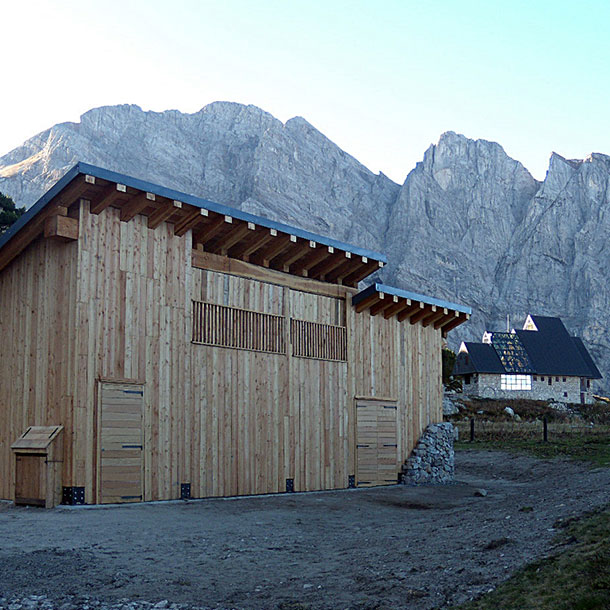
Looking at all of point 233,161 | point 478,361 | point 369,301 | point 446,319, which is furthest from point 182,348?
point 233,161

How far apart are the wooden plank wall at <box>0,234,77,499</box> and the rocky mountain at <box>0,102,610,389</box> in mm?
85912

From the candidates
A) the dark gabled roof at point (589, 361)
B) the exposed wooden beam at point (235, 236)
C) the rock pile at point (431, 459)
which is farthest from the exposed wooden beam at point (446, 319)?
the dark gabled roof at point (589, 361)

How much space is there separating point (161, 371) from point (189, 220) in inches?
110

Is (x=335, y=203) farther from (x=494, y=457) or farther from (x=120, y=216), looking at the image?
Result: (x=120, y=216)

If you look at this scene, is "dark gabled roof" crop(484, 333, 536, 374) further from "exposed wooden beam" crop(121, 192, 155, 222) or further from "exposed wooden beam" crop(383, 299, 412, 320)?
"exposed wooden beam" crop(121, 192, 155, 222)

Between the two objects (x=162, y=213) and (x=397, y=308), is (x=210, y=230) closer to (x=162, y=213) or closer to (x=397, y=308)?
(x=162, y=213)

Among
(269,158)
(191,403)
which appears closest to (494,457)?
(191,403)

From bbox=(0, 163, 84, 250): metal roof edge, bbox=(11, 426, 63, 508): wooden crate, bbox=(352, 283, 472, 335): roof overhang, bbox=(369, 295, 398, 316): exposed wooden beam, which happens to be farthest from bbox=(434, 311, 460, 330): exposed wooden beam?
bbox=(11, 426, 63, 508): wooden crate

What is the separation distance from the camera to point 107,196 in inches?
472

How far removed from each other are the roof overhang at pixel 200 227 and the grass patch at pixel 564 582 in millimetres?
8404

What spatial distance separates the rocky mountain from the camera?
102 meters

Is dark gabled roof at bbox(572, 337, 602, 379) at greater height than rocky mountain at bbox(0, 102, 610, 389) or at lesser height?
lesser

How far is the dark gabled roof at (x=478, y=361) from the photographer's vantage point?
182 feet

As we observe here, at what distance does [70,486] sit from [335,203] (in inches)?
3979
